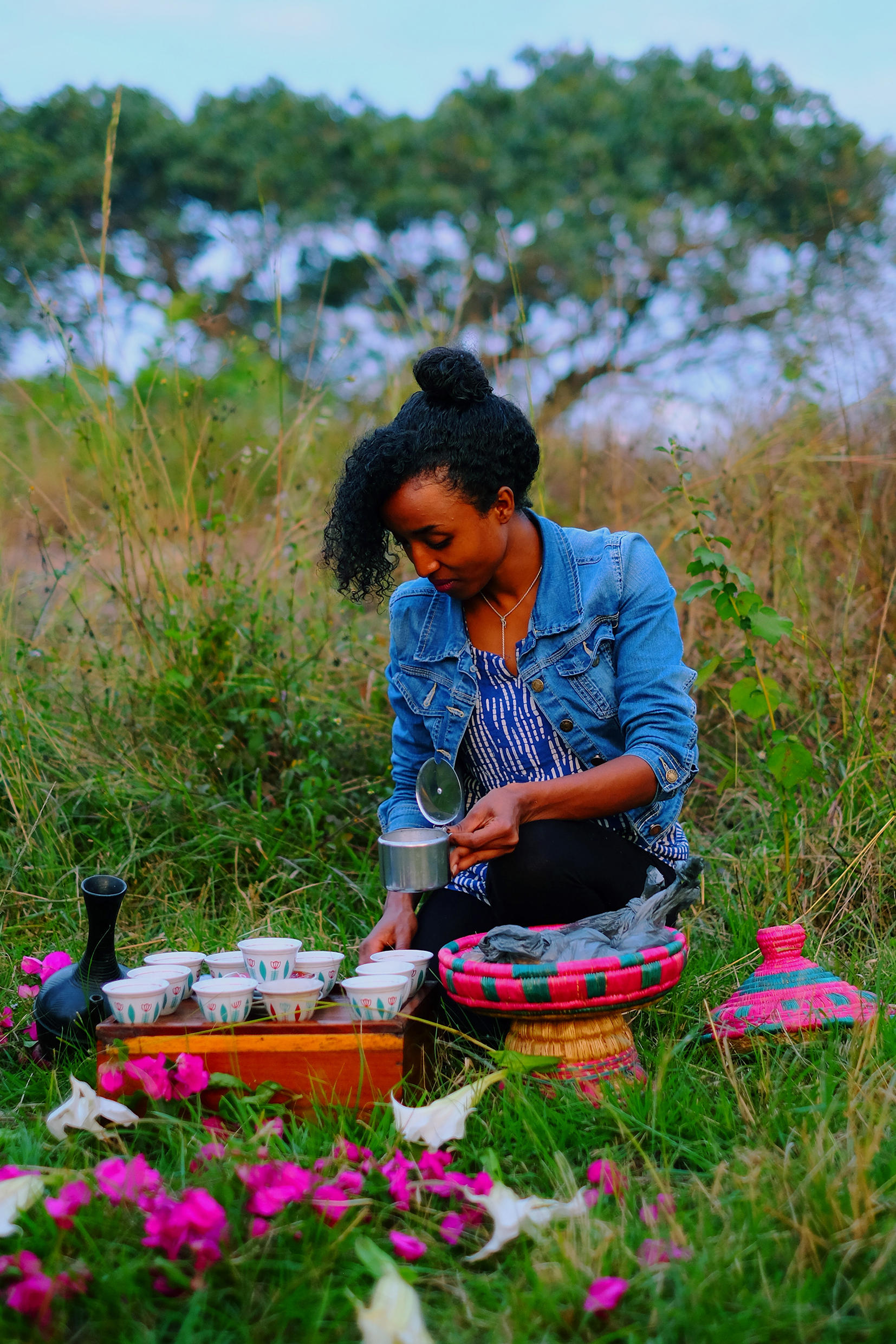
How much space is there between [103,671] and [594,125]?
11402mm

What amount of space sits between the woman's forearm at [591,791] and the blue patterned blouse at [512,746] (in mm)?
210

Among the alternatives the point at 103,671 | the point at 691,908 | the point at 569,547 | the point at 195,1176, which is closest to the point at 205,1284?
the point at 195,1176

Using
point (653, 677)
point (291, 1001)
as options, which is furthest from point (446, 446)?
point (291, 1001)

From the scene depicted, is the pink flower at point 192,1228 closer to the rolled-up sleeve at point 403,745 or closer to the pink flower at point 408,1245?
the pink flower at point 408,1245

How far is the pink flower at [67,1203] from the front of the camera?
1439 millimetres

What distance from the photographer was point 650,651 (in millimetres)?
2371

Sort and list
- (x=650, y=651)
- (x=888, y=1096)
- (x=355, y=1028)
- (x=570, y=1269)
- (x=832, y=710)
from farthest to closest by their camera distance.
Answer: (x=832, y=710)
(x=650, y=651)
(x=355, y=1028)
(x=888, y=1096)
(x=570, y=1269)

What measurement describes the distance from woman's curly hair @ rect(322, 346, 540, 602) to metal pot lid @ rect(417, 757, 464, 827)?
0.56 metres

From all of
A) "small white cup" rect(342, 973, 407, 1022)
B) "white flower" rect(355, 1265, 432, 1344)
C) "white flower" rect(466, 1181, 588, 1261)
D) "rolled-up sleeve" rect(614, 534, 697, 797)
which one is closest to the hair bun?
"rolled-up sleeve" rect(614, 534, 697, 797)

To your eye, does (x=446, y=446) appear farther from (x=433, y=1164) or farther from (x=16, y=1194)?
(x=16, y=1194)

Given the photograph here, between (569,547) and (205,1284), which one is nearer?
(205,1284)

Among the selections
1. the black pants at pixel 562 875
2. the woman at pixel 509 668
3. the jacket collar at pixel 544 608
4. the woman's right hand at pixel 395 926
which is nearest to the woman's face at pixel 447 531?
the woman at pixel 509 668

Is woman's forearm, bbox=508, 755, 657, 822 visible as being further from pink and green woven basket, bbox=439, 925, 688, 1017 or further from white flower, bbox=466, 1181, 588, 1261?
white flower, bbox=466, 1181, 588, 1261

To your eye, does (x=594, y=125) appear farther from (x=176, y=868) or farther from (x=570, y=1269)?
(x=570, y=1269)
